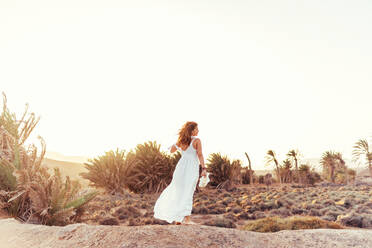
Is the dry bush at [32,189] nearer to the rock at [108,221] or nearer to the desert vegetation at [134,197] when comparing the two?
the desert vegetation at [134,197]

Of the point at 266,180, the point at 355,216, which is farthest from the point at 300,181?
the point at 355,216

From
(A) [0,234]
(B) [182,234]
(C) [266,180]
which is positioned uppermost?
(C) [266,180]

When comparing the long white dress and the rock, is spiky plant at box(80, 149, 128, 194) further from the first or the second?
the long white dress

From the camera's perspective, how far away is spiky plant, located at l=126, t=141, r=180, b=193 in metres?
17.7

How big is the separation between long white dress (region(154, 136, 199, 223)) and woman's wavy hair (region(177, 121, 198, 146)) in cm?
9

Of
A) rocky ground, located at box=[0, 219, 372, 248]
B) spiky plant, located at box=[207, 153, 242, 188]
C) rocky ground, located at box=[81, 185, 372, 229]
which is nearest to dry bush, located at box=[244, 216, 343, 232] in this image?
rocky ground, located at box=[81, 185, 372, 229]

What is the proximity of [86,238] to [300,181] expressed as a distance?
26279 millimetres

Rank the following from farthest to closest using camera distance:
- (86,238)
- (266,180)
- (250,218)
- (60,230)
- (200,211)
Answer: (266,180) < (200,211) < (250,218) < (60,230) < (86,238)

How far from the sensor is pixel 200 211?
1159 centimetres

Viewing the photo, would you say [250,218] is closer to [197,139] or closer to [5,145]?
[197,139]

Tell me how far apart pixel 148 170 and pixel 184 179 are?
1245 centimetres

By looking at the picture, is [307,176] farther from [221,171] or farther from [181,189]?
[181,189]

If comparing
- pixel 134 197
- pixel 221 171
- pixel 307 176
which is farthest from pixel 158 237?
pixel 307 176

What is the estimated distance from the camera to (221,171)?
21125 mm
